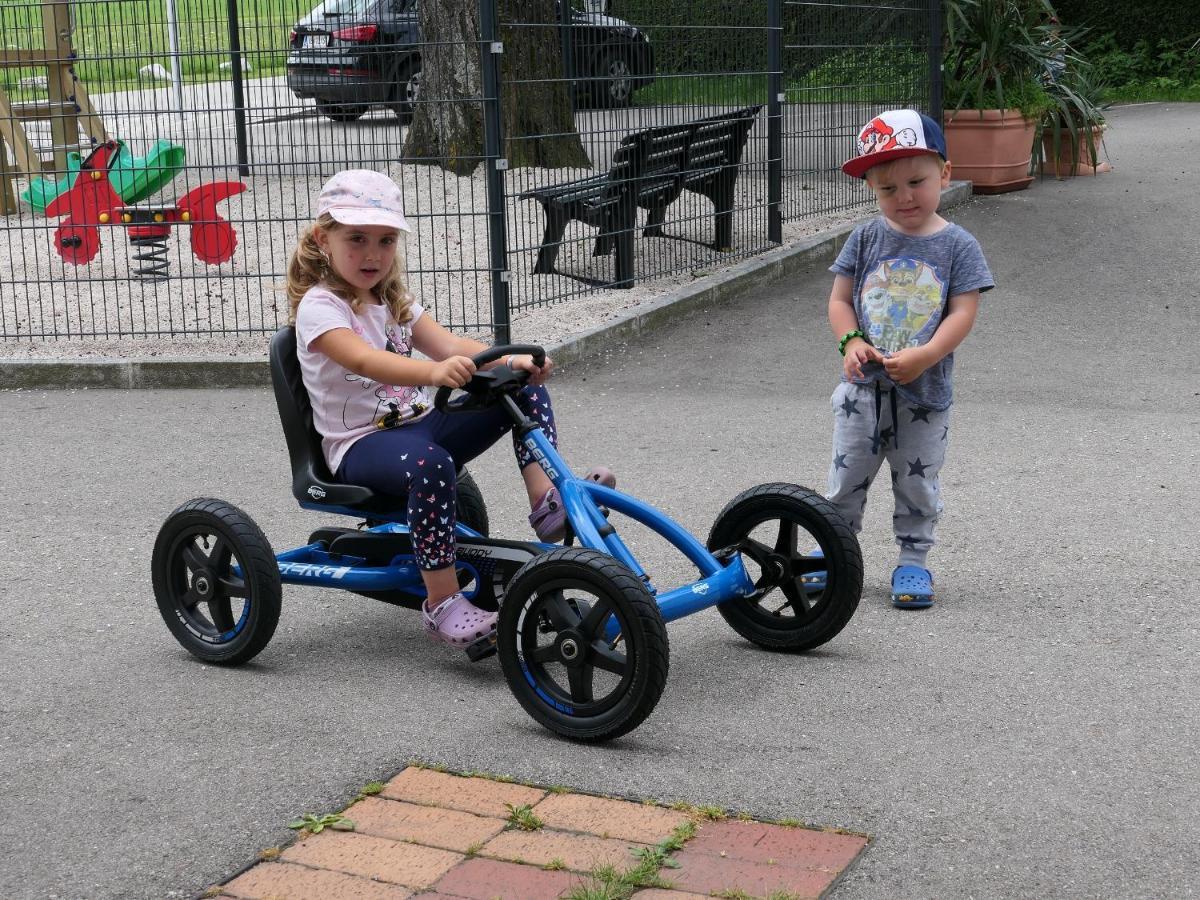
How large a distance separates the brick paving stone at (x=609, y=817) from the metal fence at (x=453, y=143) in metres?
4.79

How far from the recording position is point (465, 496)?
4.67 meters

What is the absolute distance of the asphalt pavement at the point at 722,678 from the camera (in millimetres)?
3123

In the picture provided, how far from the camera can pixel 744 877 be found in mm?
2900

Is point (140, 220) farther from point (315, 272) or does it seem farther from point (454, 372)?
point (454, 372)

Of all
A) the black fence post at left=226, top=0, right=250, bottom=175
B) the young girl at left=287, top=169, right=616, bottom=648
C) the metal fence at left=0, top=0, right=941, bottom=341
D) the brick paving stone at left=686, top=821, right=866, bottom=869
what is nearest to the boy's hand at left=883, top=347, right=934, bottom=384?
the young girl at left=287, top=169, right=616, bottom=648

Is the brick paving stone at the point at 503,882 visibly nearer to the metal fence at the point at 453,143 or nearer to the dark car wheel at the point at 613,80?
the metal fence at the point at 453,143

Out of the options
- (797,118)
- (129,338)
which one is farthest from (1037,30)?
(129,338)

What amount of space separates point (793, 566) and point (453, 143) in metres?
6.19

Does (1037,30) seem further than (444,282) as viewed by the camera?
Yes

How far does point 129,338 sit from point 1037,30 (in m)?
8.58

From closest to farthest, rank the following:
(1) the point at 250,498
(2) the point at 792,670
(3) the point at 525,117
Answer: (2) the point at 792,670
(1) the point at 250,498
(3) the point at 525,117

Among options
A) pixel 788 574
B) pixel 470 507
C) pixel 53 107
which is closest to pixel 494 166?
pixel 470 507

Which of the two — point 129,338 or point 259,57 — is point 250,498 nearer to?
point 129,338

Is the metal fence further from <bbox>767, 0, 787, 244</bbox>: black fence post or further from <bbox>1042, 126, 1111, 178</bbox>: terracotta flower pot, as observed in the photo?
<bbox>1042, 126, 1111, 178</bbox>: terracotta flower pot
